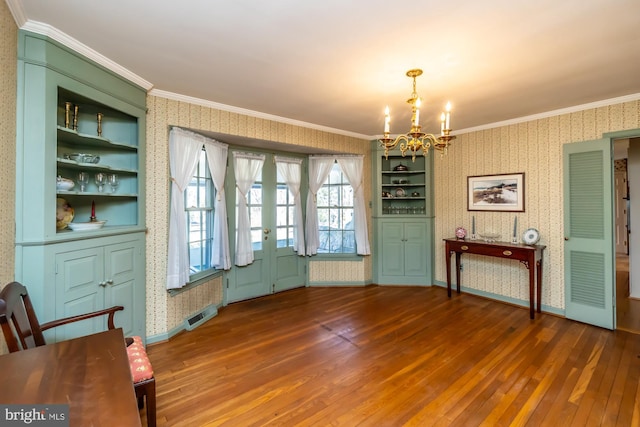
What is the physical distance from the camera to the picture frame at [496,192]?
3.90m

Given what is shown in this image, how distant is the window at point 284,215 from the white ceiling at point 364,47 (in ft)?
5.13

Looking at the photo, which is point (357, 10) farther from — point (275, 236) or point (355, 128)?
point (275, 236)

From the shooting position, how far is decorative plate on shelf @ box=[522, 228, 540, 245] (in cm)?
365

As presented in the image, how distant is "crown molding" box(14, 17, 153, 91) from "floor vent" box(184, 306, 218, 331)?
2447mm

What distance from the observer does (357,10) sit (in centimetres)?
170

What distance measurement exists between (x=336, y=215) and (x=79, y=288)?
11.2 feet

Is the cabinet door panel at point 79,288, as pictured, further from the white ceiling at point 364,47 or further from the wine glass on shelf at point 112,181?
the white ceiling at point 364,47

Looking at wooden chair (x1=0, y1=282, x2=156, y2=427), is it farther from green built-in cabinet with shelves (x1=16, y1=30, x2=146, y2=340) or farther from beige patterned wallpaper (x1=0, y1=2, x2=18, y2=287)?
green built-in cabinet with shelves (x1=16, y1=30, x2=146, y2=340)

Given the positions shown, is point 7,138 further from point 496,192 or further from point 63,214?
point 496,192

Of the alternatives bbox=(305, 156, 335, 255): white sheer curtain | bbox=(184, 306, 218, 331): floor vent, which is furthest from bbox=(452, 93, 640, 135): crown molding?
bbox=(184, 306, 218, 331): floor vent

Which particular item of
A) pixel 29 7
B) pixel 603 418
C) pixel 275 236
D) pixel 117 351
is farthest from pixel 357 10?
pixel 275 236

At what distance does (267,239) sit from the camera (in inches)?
171

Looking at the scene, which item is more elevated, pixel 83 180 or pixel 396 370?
pixel 83 180

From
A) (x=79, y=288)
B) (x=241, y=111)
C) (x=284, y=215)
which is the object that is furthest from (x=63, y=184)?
(x=284, y=215)
